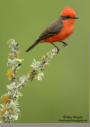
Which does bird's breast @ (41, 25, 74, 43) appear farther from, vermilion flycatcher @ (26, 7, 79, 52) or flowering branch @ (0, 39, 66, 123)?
flowering branch @ (0, 39, 66, 123)

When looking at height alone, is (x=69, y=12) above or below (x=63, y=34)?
above

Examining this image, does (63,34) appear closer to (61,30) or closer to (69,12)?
(61,30)

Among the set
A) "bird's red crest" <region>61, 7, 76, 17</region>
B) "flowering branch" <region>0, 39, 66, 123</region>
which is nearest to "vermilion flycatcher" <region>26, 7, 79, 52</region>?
"bird's red crest" <region>61, 7, 76, 17</region>

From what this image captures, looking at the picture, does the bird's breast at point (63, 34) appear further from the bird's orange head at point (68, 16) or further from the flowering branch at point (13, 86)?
the flowering branch at point (13, 86)

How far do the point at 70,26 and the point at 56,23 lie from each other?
217mm

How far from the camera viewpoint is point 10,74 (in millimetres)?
1024

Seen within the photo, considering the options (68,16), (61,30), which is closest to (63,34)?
(61,30)

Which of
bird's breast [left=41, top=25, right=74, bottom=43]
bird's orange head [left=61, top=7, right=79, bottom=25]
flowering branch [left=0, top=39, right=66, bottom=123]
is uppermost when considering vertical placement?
bird's orange head [left=61, top=7, right=79, bottom=25]

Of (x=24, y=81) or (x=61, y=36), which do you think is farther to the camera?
(x=61, y=36)

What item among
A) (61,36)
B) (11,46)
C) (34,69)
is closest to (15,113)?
(34,69)

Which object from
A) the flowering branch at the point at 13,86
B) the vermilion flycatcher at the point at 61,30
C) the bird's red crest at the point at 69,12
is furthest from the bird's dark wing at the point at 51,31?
the flowering branch at the point at 13,86

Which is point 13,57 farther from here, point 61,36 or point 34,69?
point 61,36

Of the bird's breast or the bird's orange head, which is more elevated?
the bird's orange head

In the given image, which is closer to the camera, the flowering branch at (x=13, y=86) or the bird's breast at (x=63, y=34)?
the flowering branch at (x=13, y=86)
